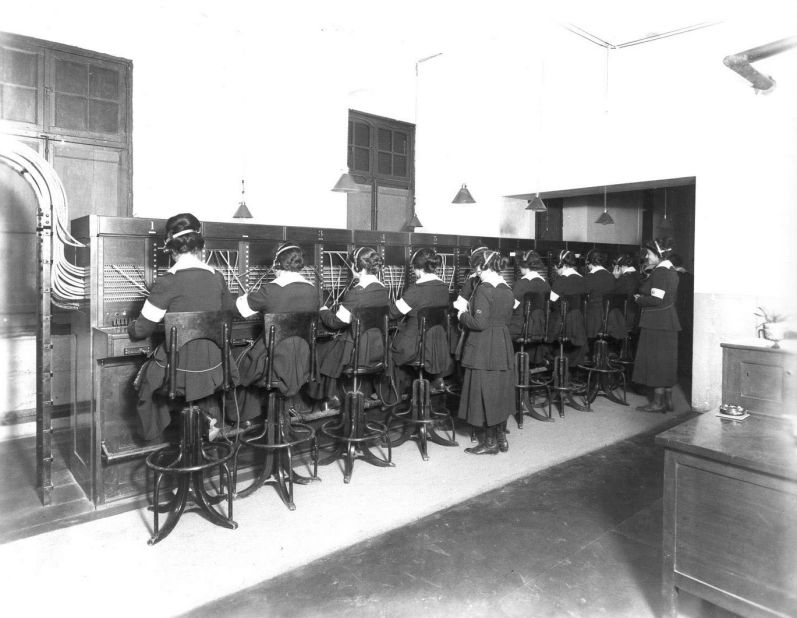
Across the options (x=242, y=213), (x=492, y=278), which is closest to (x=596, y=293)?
(x=492, y=278)

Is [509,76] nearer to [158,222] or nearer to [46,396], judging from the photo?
[158,222]

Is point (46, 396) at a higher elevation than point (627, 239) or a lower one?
lower

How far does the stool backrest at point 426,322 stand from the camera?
13.8 ft

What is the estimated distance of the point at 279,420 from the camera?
3402mm

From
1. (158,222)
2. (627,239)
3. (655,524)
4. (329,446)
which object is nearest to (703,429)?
(655,524)

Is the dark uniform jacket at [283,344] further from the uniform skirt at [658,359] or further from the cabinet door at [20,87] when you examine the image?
the uniform skirt at [658,359]

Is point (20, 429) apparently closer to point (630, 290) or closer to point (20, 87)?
point (20, 87)

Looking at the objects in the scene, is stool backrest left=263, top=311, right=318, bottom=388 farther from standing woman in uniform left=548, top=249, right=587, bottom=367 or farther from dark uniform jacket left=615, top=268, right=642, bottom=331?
dark uniform jacket left=615, top=268, right=642, bottom=331

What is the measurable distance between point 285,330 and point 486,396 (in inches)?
66.1

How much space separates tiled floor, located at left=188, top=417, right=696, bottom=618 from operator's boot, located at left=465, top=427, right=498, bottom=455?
72 centimetres

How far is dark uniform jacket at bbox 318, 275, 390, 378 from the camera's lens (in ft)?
12.6

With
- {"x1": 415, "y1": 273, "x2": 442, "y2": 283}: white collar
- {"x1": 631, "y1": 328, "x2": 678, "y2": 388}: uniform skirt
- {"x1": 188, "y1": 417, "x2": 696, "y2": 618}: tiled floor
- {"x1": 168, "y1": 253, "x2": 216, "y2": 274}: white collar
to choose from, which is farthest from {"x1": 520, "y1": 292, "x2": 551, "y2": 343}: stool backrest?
{"x1": 168, "y1": 253, "x2": 216, "y2": 274}: white collar

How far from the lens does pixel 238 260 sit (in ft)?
14.3

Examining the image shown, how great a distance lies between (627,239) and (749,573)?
831 cm
